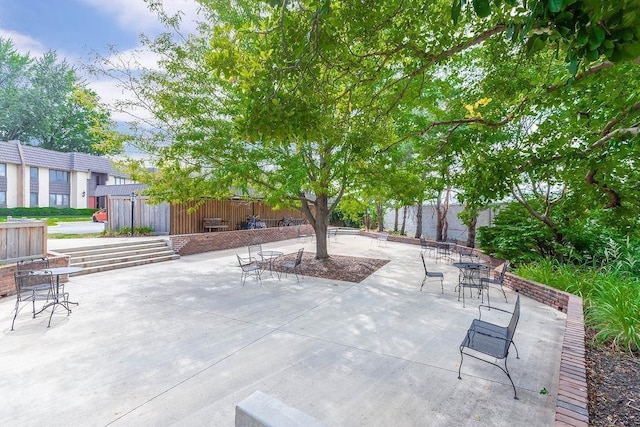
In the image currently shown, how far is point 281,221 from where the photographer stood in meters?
22.3

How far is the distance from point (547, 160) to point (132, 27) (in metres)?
10.9

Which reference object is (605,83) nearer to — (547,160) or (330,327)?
(547,160)

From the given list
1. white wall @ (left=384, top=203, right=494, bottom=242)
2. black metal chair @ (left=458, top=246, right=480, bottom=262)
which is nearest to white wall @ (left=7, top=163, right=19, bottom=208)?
white wall @ (left=384, top=203, right=494, bottom=242)

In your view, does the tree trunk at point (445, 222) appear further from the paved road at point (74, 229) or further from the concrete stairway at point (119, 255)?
the paved road at point (74, 229)

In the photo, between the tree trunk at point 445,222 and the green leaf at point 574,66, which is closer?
the green leaf at point 574,66

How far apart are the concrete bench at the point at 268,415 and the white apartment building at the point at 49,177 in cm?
2804

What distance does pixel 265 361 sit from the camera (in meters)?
4.12

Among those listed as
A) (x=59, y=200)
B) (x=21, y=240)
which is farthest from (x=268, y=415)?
(x=59, y=200)

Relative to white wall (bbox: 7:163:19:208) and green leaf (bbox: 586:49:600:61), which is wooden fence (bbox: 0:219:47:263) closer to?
green leaf (bbox: 586:49:600:61)

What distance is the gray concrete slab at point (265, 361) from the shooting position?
3.15 meters

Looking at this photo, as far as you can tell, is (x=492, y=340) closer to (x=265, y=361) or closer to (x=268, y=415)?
(x=265, y=361)

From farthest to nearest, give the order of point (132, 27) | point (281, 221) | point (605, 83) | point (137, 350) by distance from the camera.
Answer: point (281, 221), point (132, 27), point (605, 83), point (137, 350)

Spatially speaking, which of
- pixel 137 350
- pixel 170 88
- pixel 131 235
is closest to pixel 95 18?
pixel 170 88

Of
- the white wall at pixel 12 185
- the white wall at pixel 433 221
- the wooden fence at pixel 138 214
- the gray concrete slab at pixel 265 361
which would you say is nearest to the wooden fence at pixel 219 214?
the wooden fence at pixel 138 214
